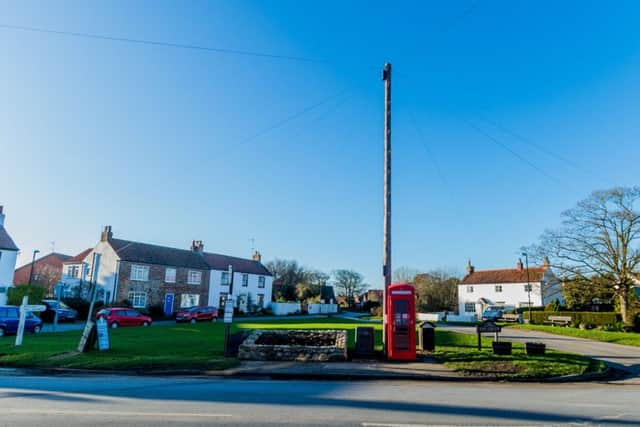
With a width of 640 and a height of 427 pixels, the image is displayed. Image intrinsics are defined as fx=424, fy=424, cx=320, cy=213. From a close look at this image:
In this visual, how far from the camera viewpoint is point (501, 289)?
5756cm

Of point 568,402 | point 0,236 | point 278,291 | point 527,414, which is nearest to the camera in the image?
point 527,414

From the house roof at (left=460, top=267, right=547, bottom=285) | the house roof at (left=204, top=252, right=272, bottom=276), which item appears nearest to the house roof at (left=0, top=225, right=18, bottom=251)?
the house roof at (left=204, top=252, right=272, bottom=276)

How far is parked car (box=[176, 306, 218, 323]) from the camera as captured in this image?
1367 inches

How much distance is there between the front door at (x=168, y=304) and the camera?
4280 cm

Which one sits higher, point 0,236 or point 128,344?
point 0,236

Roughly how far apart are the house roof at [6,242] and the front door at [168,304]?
14263 mm

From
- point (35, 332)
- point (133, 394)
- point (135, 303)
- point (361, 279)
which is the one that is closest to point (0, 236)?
point (135, 303)

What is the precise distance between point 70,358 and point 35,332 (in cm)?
1326

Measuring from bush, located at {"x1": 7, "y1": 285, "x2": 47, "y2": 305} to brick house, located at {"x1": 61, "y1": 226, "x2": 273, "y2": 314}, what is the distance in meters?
3.87

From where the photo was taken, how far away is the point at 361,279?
92500 mm

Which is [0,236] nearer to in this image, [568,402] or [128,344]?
[128,344]

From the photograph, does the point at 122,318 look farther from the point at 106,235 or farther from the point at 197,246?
the point at 197,246

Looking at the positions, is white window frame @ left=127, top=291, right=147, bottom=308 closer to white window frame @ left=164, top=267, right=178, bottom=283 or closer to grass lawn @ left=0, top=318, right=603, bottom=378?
white window frame @ left=164, top=267, right=178, bottom=283

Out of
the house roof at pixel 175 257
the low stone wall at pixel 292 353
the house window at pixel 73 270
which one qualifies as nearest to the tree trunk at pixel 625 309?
the low stone wall at pixel 292 353
